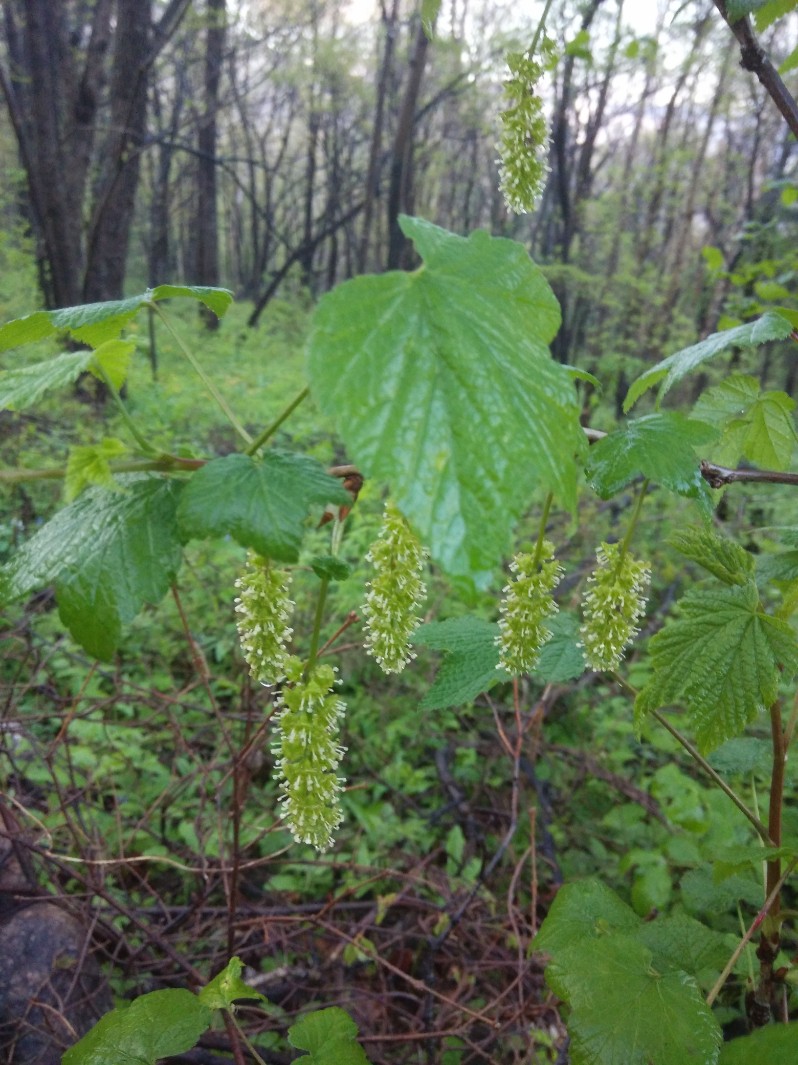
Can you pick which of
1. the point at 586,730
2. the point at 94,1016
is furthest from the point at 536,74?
the point at 586,730

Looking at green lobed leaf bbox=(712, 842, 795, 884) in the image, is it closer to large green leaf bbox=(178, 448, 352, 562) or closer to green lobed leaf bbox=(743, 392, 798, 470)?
green lobed leaf bbox=(743, 392, 798, 470)

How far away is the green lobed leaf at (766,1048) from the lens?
863mm

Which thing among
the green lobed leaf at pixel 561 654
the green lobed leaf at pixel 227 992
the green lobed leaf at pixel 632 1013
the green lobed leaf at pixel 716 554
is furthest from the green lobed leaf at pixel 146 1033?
the green lobed leaf at pixel 716 554

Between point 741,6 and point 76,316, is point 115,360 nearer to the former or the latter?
point 76,316

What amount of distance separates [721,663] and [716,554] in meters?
0.19

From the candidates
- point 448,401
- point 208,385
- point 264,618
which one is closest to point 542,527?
point 448,401

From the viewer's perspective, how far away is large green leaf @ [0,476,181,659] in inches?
30.8

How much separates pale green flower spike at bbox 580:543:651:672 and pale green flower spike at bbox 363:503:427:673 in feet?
0.92

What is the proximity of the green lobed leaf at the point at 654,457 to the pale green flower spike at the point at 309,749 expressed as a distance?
17.8 inches

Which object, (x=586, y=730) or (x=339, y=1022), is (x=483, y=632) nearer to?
(x=339, y=1022)

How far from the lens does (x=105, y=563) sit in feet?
2.60

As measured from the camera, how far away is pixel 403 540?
2.67ft

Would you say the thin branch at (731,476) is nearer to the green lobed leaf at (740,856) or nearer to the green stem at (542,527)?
the green stem at (542,527)

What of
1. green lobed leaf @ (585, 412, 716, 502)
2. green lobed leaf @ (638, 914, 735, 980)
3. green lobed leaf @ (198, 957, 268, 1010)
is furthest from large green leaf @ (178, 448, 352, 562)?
green lobed leaf @ (638, 914, 735, 980)
